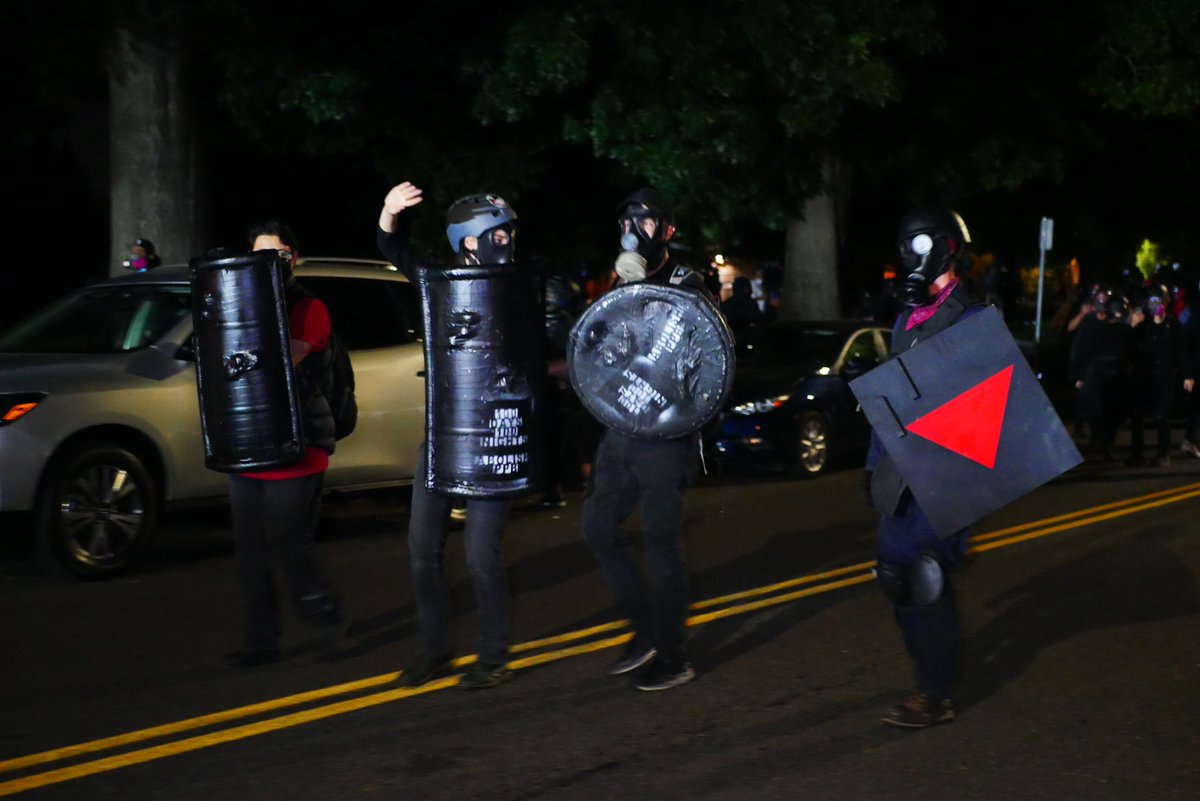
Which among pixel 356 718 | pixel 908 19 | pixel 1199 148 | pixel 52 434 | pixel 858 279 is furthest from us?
pixel 858 279

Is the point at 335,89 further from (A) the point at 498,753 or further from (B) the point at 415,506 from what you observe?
(A) the point at 498,753

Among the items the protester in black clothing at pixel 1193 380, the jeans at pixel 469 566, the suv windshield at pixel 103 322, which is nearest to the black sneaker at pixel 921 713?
the jeans at pixel 469 566

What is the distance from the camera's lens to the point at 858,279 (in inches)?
1713

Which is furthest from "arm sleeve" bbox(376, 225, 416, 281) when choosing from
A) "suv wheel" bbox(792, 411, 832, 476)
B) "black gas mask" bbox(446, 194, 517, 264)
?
"suv wheel" bbox(792, 411, 832, 476)

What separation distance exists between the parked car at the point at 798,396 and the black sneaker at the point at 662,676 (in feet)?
22.7

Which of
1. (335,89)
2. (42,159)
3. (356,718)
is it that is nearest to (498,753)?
(356,718)

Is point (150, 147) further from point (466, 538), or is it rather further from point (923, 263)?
point (923, 263)

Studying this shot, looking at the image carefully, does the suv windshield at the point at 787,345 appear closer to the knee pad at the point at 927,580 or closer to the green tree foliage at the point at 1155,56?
the knee pad at the point at 927,580

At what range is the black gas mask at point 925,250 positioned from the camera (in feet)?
20.1

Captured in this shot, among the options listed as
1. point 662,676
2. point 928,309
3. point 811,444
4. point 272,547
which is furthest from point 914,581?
point 811,444

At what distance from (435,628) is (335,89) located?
10679 millimetres

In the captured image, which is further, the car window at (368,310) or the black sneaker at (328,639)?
the car window at (368,310)

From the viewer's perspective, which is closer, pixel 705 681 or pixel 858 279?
pixel 705 681

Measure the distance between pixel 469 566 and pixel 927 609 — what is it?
1.75 meters
